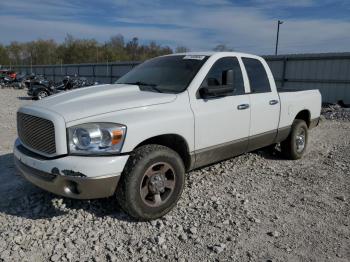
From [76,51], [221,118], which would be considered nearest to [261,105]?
[221,118]

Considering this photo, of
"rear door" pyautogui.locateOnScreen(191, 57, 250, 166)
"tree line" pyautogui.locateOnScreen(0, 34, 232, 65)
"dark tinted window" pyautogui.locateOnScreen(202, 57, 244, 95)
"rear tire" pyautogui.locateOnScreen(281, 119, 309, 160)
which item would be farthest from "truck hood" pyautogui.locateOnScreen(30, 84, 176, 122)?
"tree line" pyautogui.locateOnScreen(0, 34, 232, 65)

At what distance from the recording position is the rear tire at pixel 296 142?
238 inches

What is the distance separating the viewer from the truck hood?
340cm

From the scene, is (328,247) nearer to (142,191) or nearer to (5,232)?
(142,191)

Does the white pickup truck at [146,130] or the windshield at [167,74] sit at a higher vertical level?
the windshield at [167,74]

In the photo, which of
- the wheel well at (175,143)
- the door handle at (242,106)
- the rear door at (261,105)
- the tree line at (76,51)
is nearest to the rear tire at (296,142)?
the rear door at (261,105)

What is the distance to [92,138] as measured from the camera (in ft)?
10.6

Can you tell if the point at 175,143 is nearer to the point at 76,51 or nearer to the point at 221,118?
the point at 221,118

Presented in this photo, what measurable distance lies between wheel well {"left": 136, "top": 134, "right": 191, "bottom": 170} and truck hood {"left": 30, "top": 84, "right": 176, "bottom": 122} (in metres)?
0.40

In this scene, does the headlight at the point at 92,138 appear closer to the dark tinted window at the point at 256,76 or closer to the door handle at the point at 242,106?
the door handle at the point at 242,106

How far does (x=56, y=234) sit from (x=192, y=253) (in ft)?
4.63

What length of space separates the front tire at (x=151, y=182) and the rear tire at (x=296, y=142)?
117 inches

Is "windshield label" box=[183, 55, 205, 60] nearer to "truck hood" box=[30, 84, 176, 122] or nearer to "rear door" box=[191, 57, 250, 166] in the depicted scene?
"rear door" box=[191, 57, 250, 166]

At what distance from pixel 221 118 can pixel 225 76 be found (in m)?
0.54
